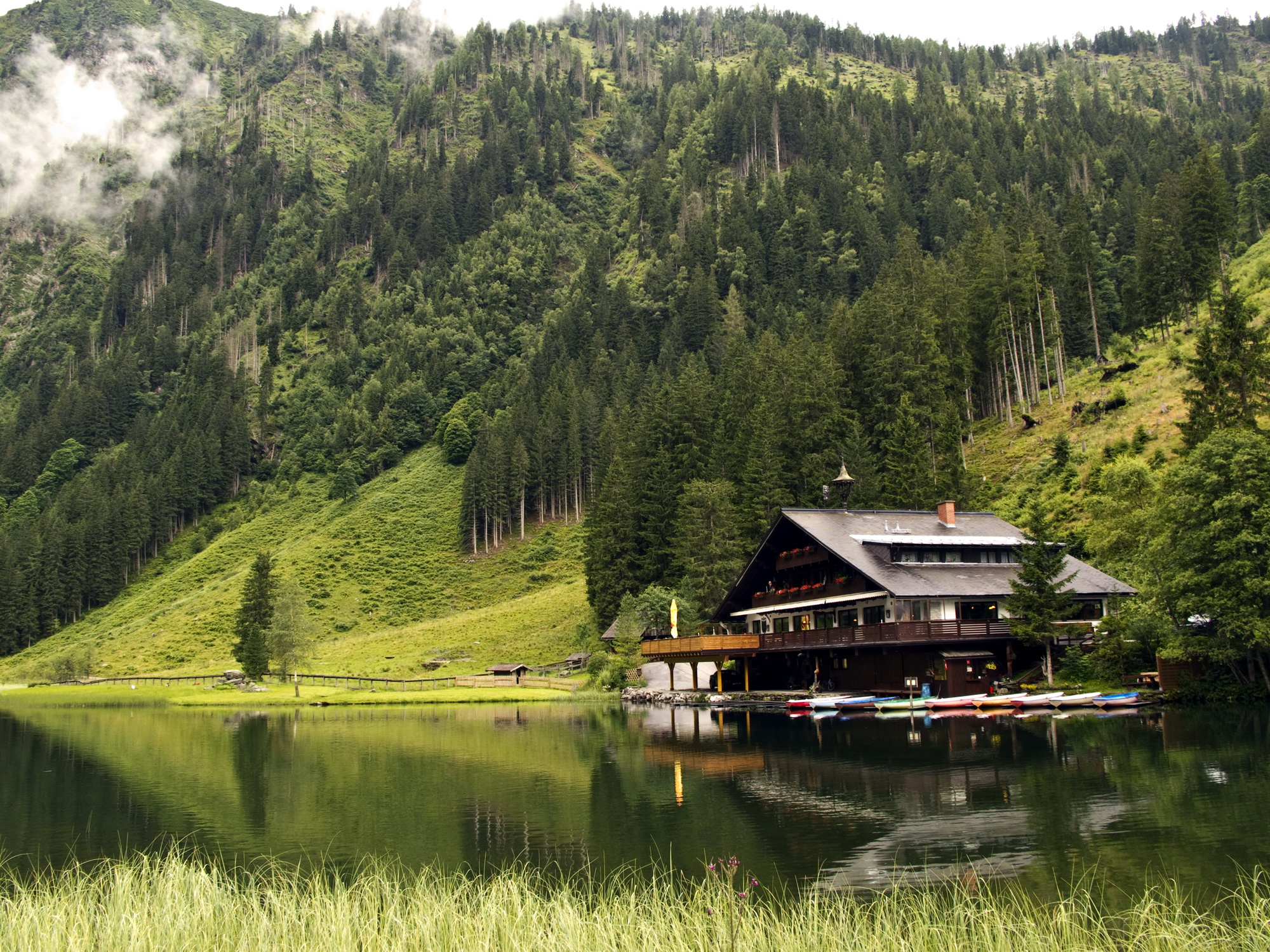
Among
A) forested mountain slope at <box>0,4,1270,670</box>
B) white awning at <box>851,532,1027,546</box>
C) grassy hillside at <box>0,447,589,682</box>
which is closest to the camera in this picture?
white awning at <box>851,532,1027,546</box>

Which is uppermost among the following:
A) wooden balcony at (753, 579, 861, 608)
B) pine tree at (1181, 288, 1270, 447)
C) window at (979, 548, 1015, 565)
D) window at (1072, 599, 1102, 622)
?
pine tree at (1181, 288, 1270, 447)

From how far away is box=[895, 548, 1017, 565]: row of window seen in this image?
181 ft

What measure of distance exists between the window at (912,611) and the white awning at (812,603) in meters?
1.07

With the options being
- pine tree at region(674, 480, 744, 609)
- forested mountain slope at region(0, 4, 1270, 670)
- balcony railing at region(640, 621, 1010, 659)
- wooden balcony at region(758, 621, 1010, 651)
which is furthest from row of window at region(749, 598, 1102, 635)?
forested mountain slope at region(0, 4, 1270, 670)

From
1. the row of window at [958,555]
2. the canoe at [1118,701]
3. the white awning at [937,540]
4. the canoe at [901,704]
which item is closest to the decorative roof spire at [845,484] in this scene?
the white awning at [937,540]

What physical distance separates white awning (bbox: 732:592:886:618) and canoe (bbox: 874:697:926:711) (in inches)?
230

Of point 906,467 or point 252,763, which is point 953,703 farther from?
point 252,763

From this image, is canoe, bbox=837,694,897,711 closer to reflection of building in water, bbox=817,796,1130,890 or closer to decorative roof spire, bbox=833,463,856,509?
decorative roof spire, bbox=833,463,856,509

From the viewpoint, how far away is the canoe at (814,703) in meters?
49.6

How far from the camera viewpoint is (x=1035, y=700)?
43406 mm

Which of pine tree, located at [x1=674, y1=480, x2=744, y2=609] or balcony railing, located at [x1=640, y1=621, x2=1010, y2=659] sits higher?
pine tree, located at [x1=674, y1=480, x2=744, y2=609]

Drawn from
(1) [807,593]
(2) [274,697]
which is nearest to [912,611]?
(1) [807,593]

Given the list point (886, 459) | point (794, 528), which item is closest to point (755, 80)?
point (886, 459)

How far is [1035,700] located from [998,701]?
6.62ft
